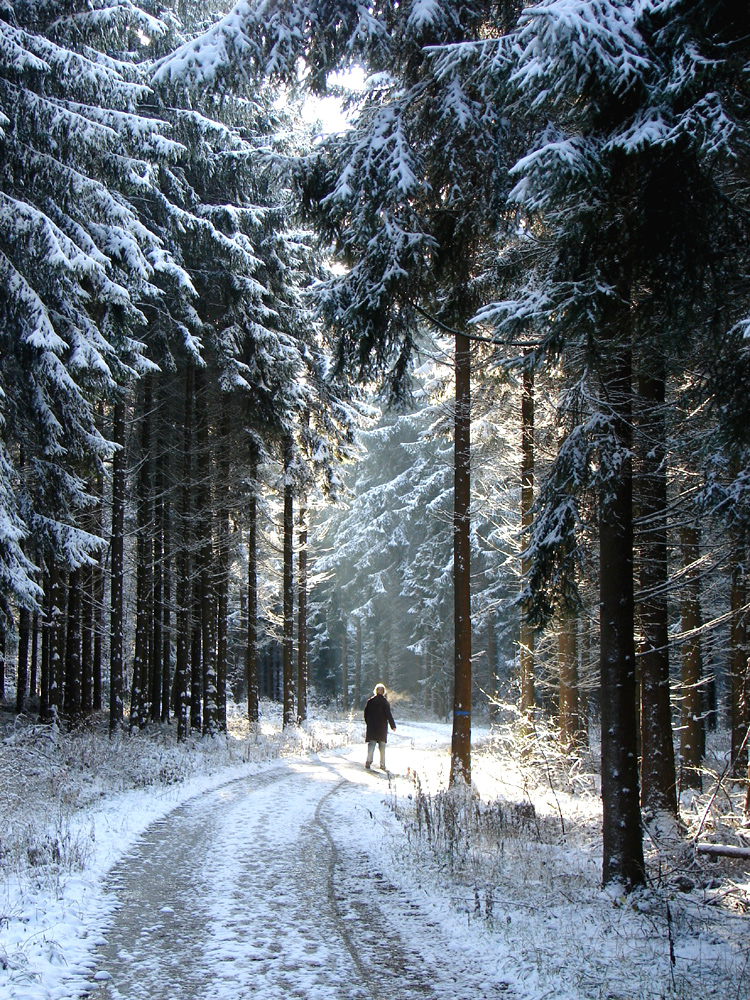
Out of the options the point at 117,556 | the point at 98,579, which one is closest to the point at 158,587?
the point at 98,579

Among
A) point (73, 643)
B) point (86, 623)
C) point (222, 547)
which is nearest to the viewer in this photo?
point (73, 643)

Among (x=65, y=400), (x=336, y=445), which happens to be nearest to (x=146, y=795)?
(x=65, y=400)

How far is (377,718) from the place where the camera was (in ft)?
51.7

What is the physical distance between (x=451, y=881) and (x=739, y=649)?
546cm

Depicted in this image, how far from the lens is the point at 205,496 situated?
1959cm

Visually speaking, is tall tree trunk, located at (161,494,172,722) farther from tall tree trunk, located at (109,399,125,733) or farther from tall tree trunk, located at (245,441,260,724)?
tall tree trunk, located at (245,441,260,724)

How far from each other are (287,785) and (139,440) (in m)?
11.3

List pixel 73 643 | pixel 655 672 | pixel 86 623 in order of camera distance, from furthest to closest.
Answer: pixel 86 623, pixel 73 643, pixel 655 672

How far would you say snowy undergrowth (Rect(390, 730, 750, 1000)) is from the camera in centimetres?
493

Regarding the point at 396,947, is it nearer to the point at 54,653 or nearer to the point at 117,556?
the point at 117,556

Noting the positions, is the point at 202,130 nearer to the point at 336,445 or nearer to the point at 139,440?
the point at 139,440

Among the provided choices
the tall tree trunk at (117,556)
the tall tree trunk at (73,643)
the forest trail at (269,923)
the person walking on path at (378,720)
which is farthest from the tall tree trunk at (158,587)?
the forest trail at (269,923)

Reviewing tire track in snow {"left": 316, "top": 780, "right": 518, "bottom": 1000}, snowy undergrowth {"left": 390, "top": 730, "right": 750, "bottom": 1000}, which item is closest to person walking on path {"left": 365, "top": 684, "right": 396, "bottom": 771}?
snowy undergrowth {"left": 390, "top": 730, "right": 750, "bottom": 1000}

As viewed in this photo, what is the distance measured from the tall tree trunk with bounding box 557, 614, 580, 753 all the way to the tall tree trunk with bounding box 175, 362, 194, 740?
31.2 feet
